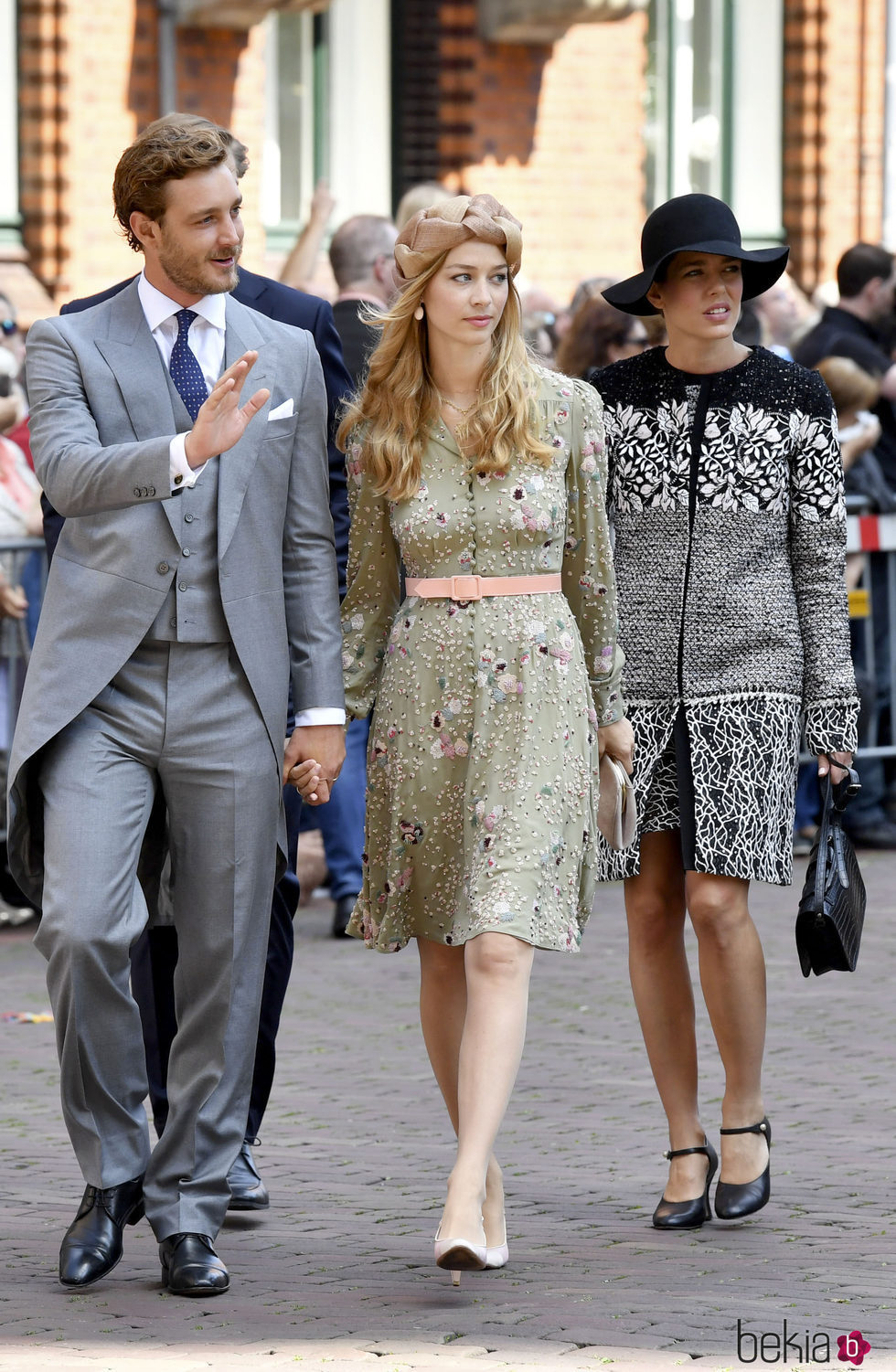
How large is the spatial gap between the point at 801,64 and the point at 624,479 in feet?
43.5

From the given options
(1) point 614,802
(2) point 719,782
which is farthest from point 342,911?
(1) point 614,802

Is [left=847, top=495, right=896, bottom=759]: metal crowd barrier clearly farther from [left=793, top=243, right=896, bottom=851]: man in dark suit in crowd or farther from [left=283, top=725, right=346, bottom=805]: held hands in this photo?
[left=283, top=725, right=346, bottom=805]: held hands

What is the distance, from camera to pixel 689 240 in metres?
5.24

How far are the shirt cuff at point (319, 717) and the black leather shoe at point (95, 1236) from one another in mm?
961

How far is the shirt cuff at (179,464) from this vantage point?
431 centimetres

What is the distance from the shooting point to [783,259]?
5.36 m

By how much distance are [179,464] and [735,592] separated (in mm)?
1480

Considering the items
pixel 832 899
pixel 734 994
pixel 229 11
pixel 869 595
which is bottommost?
pixel 734 994

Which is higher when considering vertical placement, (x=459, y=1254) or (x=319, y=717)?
(x=319, y=717)

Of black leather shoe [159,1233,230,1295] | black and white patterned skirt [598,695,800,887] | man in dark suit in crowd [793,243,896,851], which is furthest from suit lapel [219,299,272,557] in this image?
man in dark suit in crowd [793,243,896,851]

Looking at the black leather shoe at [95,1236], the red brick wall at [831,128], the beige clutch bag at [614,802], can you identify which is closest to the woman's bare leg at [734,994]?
the beige clutch bag at [614,802]

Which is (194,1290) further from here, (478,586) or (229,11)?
(229,11)

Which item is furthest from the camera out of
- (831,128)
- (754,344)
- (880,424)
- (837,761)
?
(831,128)

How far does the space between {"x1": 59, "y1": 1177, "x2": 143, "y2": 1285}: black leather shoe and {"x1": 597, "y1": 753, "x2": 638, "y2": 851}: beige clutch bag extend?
1.22m
